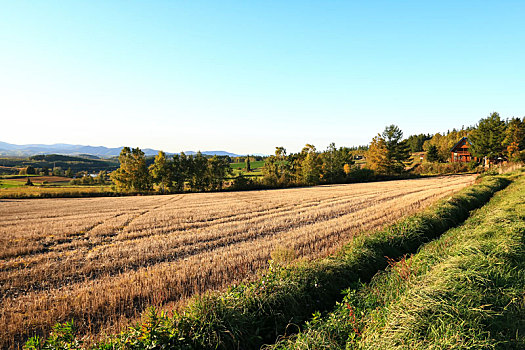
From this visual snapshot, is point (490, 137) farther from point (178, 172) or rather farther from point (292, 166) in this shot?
point (178, 172)

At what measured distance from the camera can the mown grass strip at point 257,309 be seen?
11.6 feet

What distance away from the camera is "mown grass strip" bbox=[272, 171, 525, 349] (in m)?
3.16

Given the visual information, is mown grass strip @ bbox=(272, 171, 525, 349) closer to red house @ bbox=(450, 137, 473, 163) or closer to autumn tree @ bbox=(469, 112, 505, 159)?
autumn tree @ bbox=(469, 112, 505, 159)

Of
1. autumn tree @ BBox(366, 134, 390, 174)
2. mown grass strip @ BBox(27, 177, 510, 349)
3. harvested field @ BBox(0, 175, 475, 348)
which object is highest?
autumn tree @ BBox(366, 134, 390, 174)

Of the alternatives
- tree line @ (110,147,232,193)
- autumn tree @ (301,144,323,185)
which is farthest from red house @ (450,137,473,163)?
tree line @ (110,147,232,193)

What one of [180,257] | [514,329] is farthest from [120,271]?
[514,329]

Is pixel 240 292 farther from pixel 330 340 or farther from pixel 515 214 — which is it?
pixel 515 214

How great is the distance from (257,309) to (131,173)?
51.2m

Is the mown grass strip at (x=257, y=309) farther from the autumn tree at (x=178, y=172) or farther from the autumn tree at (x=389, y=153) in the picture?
the autumn tree at (x=389, y=153)

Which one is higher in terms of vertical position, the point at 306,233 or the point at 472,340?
the point at 472,340

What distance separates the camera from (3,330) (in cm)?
470

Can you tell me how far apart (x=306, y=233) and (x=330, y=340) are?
806 cm

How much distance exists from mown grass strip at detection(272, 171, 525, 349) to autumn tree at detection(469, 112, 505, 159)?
67607mm

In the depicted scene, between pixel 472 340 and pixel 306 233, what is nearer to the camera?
pixel 472 340
